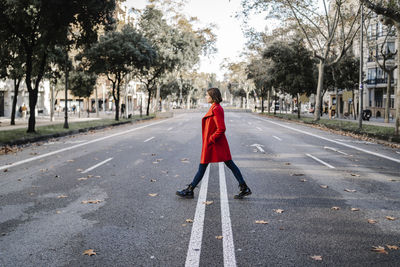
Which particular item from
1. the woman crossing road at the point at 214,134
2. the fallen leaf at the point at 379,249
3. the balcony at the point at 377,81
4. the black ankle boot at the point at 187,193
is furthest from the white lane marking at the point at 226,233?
the balcony at the point at 377,81

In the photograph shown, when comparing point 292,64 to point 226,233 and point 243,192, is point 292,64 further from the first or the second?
point 226,233

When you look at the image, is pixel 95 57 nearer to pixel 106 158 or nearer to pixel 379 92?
pixel 106 158

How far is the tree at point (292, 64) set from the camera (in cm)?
3697

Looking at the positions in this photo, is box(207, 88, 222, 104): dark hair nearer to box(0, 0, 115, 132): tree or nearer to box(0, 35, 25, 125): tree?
box(0, 0, 115, 132): tree

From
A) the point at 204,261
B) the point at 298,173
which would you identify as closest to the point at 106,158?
the point at 298,173

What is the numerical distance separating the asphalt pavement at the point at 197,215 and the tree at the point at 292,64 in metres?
28.4

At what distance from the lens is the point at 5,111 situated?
145 ft

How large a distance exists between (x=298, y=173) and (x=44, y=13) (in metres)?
12.6

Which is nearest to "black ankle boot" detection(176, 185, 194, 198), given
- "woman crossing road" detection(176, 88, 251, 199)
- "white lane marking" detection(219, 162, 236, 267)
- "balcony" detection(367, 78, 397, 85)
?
"woman crossing road" detection(176, 88, 251, 199)

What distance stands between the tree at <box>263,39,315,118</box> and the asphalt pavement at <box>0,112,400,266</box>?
28422 mm

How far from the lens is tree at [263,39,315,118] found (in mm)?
36969

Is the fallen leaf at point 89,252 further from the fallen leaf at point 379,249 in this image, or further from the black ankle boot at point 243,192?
the fallen leaf at point 379,249

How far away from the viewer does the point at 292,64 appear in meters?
37.6

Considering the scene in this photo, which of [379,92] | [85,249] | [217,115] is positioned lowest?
[85,249]
